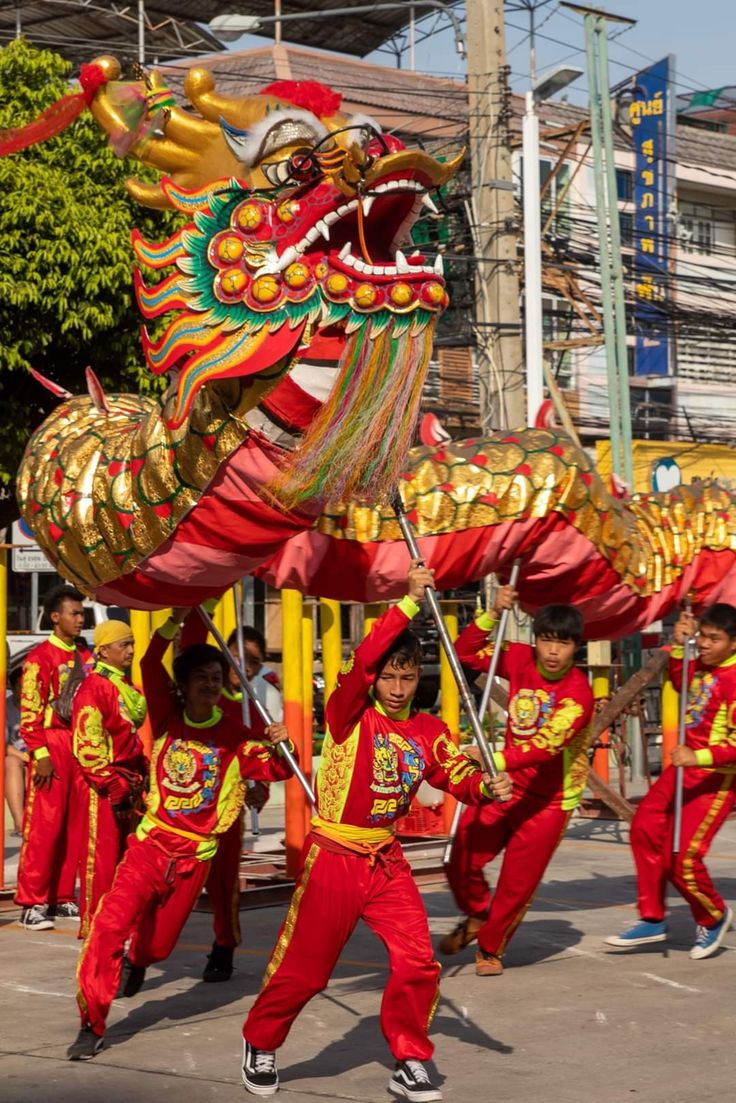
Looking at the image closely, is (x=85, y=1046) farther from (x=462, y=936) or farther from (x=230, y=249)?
(x=230, y=249)

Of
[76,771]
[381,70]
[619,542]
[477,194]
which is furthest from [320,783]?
[381,70]

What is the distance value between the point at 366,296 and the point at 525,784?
92.1 inches

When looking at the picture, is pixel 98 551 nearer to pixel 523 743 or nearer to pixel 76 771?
pixel 523 743

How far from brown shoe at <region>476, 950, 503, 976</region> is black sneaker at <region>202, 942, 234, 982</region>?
975 millimetres

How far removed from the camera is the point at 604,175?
16.3 m

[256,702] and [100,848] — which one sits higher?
[256,702]

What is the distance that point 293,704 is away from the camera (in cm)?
903

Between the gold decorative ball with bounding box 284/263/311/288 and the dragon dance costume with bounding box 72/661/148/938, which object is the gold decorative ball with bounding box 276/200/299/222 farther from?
the dragon dance costume with bounding box 72/661/148/938

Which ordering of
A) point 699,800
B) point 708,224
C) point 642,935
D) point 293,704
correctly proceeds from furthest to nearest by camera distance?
point 708,224 → point 293,704 → point 642,935 → point 699,800

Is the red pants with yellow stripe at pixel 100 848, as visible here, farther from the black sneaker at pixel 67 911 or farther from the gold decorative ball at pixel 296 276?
the gold decorative ball at pixel 296 276

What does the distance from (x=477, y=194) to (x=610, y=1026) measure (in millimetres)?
9638

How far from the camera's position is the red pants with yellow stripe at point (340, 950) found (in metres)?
4.93

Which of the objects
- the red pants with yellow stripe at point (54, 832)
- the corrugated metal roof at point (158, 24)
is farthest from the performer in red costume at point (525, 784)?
the corrugated metal roof at point (158, 24)

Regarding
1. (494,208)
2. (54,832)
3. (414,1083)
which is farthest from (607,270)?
(414,1083)
